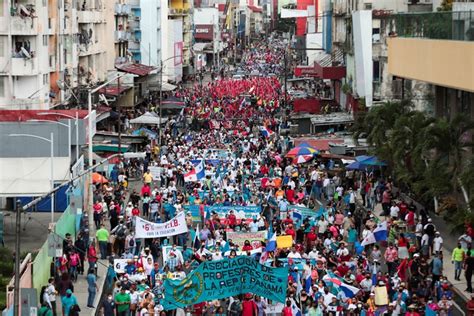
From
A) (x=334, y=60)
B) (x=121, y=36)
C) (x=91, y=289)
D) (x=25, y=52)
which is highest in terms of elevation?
(x=25, y=52)

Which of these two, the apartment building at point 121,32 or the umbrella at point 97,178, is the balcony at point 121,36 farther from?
the umbrella at point 97,178

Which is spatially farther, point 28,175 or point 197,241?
point 28,175

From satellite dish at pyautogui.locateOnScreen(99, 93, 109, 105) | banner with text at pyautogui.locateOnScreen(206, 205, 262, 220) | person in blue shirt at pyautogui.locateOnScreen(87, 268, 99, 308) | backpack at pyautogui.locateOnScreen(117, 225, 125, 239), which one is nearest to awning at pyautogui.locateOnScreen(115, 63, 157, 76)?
satellite dish at pyautogui.locateOnScreen(99, 93, 109, 105)

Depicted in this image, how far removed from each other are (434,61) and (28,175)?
1331 centimetres

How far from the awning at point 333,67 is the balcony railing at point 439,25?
99.5 feet

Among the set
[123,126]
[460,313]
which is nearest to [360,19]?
[123,126]

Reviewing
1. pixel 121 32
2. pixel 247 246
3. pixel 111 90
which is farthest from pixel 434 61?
pixel 121 32

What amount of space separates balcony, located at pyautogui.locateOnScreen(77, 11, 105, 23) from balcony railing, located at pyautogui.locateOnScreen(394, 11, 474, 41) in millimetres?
25186

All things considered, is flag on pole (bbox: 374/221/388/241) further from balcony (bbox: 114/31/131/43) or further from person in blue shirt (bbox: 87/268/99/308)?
balcony (bbox: 114/31/131/43)

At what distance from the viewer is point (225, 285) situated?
27.1 m

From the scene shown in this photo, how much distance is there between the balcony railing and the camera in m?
40.1

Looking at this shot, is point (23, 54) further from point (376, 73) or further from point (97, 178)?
point (376, 73)

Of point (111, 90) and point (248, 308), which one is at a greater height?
point (111, 90)

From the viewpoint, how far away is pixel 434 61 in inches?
1767
